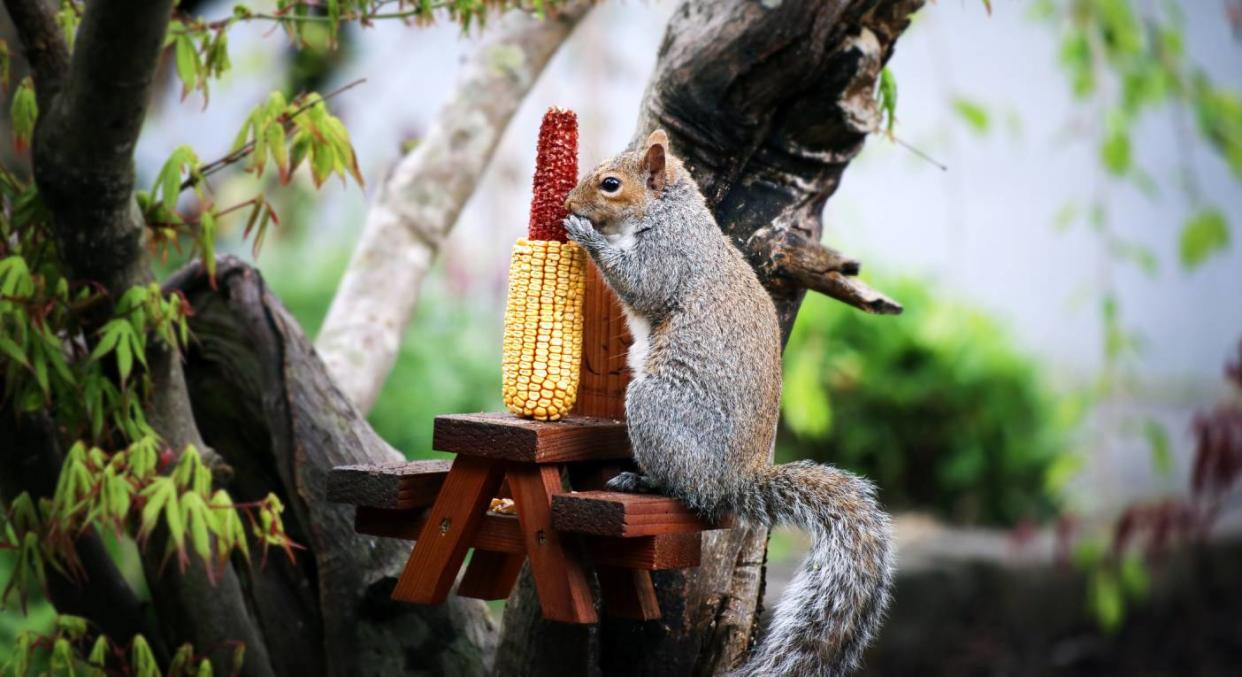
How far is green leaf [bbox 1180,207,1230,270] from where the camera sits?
108 inches

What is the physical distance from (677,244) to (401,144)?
4.19 feet

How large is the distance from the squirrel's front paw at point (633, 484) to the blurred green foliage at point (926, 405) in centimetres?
254

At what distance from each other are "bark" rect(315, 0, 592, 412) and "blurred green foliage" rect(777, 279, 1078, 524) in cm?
165

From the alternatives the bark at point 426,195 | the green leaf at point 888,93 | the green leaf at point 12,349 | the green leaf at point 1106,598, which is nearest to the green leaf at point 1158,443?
the green leaf at point 1106,598

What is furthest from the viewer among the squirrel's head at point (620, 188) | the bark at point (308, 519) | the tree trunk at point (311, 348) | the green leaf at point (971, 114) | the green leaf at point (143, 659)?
the green leaf at point (971, 114)

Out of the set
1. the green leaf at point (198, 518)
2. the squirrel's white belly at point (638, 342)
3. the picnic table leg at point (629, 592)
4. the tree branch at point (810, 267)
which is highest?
the tree branch at point (810, 267)

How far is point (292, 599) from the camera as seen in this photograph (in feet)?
6.31

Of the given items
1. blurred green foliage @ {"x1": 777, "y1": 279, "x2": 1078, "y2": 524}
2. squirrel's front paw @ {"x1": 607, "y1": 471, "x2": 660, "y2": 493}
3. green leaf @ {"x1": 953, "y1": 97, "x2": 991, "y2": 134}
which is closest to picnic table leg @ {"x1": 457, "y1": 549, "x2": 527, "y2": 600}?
squirrel's front paw @ {"x1": 607, "y1": 471, "x2": 660, "y2": 493}

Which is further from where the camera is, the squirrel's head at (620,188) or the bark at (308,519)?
the bark at (308,519)

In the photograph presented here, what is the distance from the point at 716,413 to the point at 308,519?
0.69 meters

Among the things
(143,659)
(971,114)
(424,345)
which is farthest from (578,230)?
(424,345)

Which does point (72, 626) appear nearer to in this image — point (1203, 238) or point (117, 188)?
point (117, 188)

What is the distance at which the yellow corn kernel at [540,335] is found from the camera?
1.43 metres

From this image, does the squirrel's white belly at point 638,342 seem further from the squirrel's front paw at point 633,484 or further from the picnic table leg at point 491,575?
the picnic table leg at point 491,575
